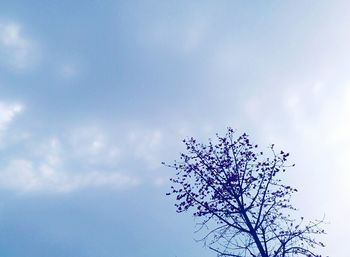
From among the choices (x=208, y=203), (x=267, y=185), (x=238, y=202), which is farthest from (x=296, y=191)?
(x=208, y=203)

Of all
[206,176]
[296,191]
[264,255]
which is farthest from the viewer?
[206,176]

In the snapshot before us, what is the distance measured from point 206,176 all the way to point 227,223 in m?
2.19

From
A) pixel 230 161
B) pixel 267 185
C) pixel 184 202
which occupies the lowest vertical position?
pixel 184 202

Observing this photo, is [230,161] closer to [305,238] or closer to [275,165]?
[275,165]

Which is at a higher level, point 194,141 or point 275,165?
point 194,141

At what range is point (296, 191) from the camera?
13.6m

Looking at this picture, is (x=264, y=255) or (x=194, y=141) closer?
(x=264, y=255)

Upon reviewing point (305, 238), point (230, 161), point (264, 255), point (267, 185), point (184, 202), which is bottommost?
point (264, 255)

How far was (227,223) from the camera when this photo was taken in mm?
13539

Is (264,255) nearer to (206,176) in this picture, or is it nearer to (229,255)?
(229,255)

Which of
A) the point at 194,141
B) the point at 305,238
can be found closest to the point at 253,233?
the point at 305,238

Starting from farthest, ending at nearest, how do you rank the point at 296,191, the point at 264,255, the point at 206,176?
the point at 206,176 → the point at 296,191 → the point at 264,255

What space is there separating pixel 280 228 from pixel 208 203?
10.2 ft

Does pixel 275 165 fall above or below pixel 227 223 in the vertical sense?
above
